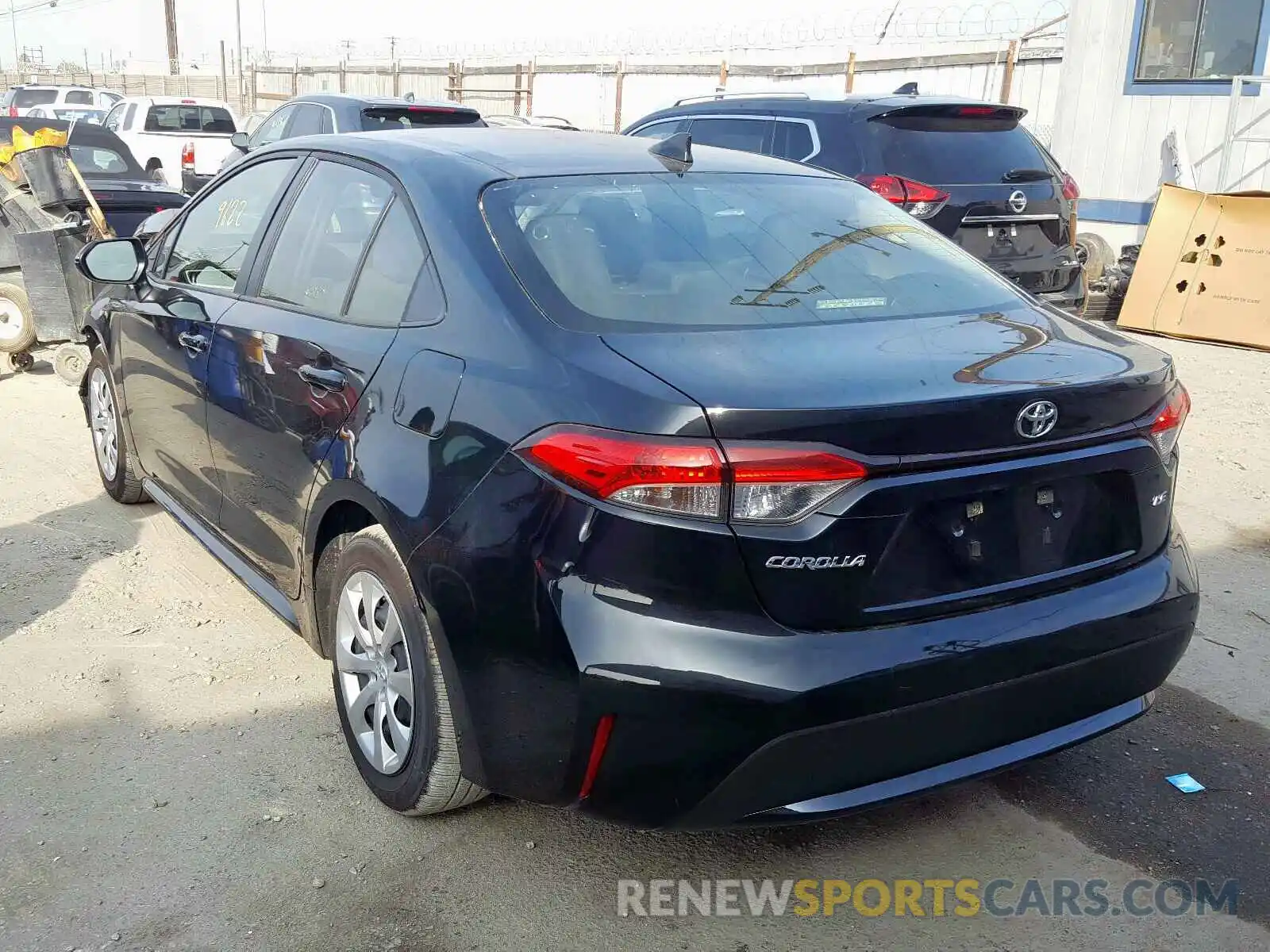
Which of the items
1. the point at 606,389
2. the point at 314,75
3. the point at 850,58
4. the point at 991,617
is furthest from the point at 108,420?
the point at 314,75

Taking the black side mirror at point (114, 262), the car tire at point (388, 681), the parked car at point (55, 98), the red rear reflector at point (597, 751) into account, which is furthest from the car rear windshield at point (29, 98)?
the red rear reflector at point (597, 751)

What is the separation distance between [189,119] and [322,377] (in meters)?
17.7

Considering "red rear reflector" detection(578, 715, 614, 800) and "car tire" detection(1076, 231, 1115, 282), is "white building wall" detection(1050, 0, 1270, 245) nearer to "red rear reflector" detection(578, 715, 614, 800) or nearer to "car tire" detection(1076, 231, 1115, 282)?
"car tire" detection(1076, 231, 1115, 282)

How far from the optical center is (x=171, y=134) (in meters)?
18.5

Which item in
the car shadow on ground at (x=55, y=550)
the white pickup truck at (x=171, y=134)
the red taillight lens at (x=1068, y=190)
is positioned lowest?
the car shadow on ground at (x=55, y=550)

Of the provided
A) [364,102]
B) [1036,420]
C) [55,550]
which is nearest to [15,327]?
[364,102]

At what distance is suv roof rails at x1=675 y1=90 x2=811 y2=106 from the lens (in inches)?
323

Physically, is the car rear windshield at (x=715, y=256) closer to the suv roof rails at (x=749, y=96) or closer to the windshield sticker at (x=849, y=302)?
the windshield sticker at (x=849, y=302)

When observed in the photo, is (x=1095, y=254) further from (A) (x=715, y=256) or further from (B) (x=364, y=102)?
(A) (x=715, y=256)

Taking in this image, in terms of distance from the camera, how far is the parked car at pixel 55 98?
934 inches

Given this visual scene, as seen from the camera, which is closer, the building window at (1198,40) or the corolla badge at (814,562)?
the corolla badge at (814,562)

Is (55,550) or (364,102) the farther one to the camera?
(364,102)

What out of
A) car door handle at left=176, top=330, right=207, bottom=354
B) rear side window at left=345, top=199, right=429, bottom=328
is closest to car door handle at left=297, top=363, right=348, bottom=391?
rear side window at left=345, top=199, right=429, bottom=328

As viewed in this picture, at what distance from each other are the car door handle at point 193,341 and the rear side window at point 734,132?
4.67m
